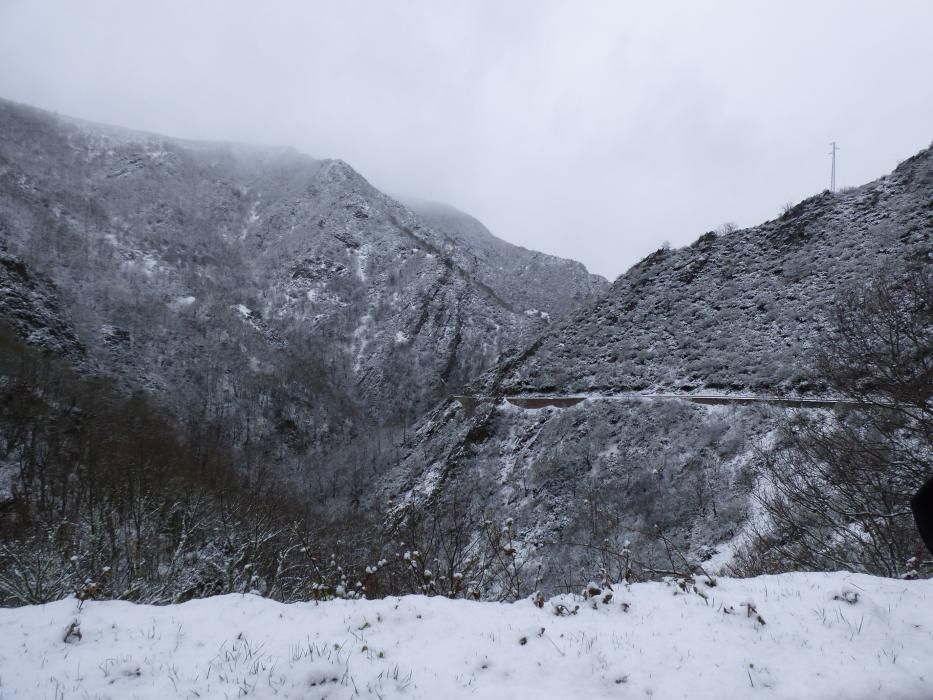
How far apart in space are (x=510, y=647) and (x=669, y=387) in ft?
72.9

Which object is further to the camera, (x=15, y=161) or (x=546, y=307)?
(x=546, y=307)

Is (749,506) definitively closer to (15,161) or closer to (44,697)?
(44,697)


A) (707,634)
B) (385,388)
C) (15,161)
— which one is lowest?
(385,388)

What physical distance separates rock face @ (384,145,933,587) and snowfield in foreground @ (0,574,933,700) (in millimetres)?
7966

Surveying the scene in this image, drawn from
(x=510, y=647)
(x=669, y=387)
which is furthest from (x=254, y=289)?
(x=510, y=647)

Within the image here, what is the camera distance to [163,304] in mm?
89500

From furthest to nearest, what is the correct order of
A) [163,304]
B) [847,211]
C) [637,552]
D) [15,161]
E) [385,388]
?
[15,161], [385,388], [163,304], [847,211], [637,552]

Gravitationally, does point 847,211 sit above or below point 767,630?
above

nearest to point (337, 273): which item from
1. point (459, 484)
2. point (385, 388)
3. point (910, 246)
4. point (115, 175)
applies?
point (385, 388)

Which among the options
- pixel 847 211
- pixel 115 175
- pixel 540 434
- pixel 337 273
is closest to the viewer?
pixel 540 434

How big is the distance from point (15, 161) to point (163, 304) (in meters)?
59.4

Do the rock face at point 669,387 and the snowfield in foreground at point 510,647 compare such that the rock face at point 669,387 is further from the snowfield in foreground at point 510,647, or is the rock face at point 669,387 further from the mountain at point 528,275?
the mountain at point 528,275

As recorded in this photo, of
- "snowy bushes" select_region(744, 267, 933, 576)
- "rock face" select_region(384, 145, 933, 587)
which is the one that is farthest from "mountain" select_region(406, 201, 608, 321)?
"snowy bushes" select_region(744, 267, 933, 576)

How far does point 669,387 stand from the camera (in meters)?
24.0
